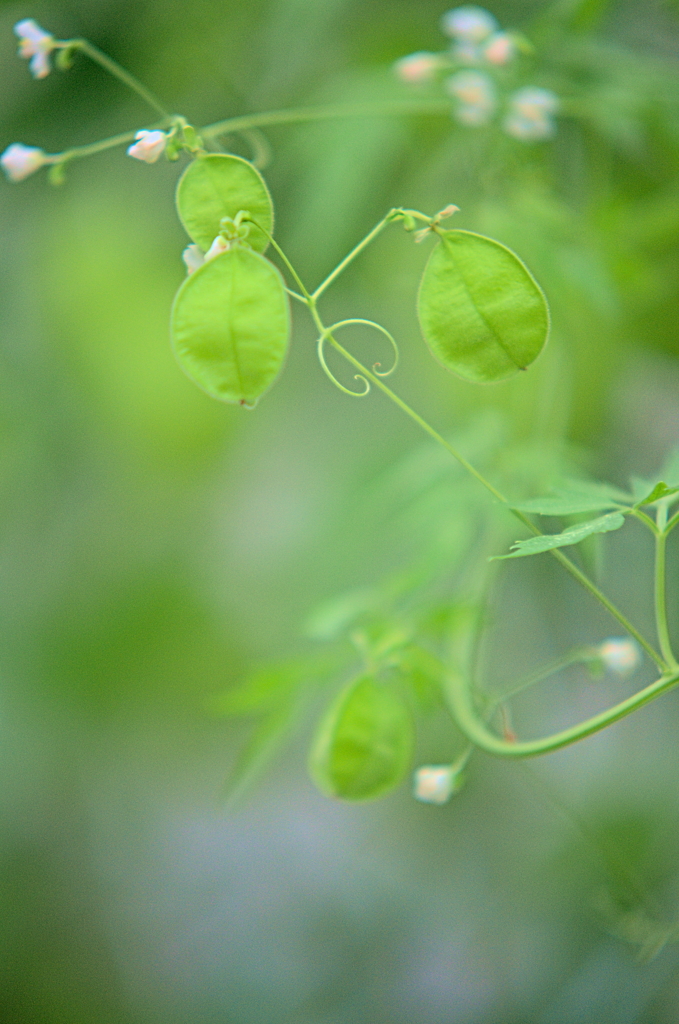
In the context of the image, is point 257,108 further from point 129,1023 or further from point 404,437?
point 129,1023

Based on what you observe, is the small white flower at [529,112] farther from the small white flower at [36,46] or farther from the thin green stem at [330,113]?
the small white flower at [36,46]

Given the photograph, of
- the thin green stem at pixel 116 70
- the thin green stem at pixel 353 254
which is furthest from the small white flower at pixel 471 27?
the thin green stem at pixel 353 254

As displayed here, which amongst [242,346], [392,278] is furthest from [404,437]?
[242,346]

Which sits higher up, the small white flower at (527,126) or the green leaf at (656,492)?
the small white flower at (527,126)

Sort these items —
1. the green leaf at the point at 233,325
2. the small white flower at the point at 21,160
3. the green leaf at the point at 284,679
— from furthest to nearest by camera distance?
the green leaf at the point at 284,679, the small white flower at the point at 21,160, the green leaf at the point at 233,325

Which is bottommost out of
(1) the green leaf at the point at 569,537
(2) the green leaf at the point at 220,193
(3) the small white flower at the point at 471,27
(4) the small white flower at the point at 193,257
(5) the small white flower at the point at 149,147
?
(1) the green leaf at the point at 569,537
